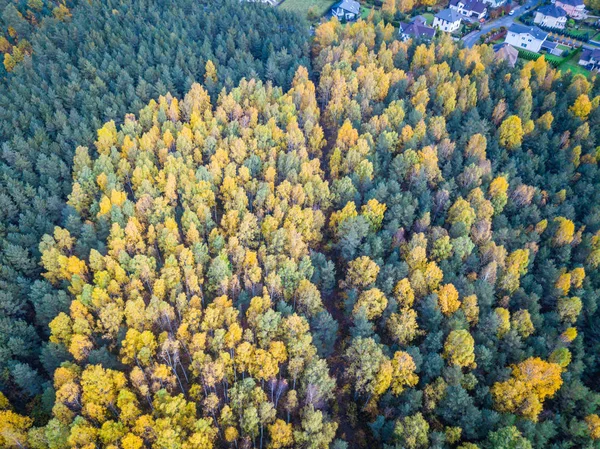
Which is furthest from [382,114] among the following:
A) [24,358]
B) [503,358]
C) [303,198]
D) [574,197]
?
[24,358]

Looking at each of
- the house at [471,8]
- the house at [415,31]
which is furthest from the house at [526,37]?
the house at [415,31]

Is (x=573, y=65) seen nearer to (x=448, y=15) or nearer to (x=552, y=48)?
(x=552, y=48)

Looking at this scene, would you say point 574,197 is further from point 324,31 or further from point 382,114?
point 324,31

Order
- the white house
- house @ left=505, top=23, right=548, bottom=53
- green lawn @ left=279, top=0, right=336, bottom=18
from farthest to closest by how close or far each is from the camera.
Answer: green lawn @ left=279, top=0, right=336, bottom=18, the white house, house @ left=505, top=23, right=548, bottom=53

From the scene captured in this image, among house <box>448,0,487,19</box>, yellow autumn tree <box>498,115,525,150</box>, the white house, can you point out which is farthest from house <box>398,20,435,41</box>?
yellow autumn tree <box>498,115,525,150</box>

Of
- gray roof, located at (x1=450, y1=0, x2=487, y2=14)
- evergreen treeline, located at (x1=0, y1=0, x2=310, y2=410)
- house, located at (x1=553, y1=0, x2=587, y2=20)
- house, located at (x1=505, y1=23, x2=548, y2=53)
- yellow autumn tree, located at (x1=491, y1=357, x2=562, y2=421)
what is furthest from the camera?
gray roof, located at (x1=450, y1=0, x2=487, y2=14)

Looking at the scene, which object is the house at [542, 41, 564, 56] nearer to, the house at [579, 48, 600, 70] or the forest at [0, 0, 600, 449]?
the house at [579, 48, 600, 70]

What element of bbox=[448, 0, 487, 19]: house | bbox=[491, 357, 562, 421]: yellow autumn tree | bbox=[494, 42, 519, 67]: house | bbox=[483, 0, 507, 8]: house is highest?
bbox=[483, 0, 507, 8]: house
